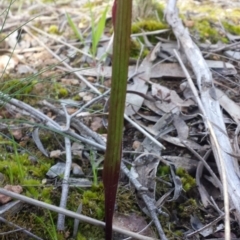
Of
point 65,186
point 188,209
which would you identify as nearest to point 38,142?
point 65,186

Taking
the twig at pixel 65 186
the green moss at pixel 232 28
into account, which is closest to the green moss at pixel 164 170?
the twig at pixel 65 186

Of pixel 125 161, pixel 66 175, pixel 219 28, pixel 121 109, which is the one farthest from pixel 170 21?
pixel 121 109

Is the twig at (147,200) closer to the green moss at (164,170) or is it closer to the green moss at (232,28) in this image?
the green moss at (164,170)

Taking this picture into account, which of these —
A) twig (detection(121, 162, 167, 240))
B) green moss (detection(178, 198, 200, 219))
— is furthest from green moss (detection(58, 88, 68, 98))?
green moss (detection(178, 198, 200, 219))

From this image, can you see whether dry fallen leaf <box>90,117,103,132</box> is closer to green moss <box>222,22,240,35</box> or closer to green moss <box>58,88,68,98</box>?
green moss <box>58,88,68,98</box>

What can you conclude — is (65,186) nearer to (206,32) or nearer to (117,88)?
(117,88)
